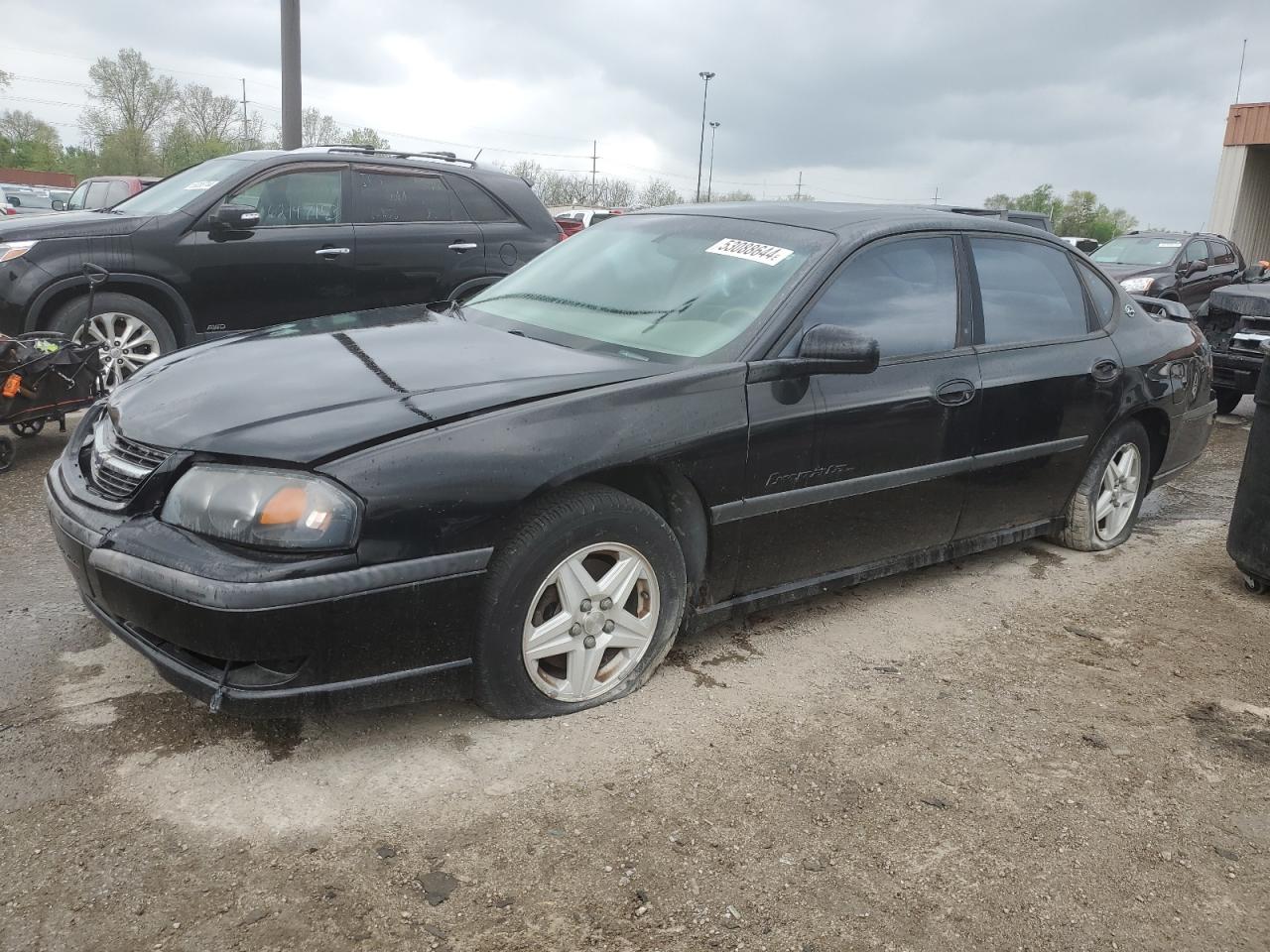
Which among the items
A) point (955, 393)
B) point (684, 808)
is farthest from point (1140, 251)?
point (684, 808)

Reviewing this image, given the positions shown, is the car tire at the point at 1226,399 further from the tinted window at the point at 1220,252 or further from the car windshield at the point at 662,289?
the car windshield at the point at 662,289

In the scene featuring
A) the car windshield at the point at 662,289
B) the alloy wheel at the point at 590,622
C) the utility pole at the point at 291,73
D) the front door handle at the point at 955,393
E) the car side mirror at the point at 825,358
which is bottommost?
the alloy wheel at the point at 590,622

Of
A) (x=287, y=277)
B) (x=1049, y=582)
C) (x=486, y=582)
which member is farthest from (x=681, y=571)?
(x=287, y=277)

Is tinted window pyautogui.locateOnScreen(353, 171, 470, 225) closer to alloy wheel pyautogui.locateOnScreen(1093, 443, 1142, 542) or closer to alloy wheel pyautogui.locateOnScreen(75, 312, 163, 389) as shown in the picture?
alloy wheel pyautogui.locateOnScreen(75, 312, 163, 389)

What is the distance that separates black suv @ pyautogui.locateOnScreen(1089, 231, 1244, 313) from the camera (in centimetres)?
1409

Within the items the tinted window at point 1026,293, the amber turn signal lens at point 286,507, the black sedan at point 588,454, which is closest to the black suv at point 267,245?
the black sedan at point 588,454

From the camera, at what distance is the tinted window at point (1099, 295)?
4688mm

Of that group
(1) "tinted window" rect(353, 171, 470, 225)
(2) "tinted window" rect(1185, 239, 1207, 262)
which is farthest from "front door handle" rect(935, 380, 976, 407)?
(2) "tinted window" rect(1185, 239, 1207, 262)

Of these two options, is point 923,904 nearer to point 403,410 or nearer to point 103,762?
point 403,410

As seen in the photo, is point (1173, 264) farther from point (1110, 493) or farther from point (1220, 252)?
point (1110, 493)

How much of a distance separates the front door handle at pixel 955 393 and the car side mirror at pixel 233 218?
4.92 metres

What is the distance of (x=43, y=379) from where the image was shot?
5422mm

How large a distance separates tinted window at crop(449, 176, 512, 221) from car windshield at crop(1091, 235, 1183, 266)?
36.1 feet

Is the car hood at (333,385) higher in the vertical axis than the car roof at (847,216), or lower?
lower
